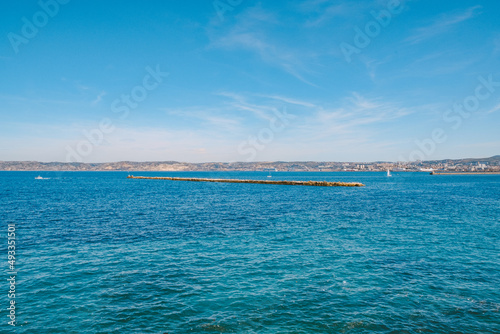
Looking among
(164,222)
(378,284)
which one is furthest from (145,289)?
(164,222)

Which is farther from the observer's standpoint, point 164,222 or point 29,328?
point 164,222

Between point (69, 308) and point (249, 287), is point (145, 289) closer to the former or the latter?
point (69, 308)

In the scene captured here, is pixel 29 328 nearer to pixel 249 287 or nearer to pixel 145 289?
pixel 145 289

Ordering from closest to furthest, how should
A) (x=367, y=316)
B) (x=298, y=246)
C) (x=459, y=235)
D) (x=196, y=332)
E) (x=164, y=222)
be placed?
(x=196, y=332) → (x=367, y=316) → (x=298, y=246) → (x=459, y=235) → (x=164, y=222)

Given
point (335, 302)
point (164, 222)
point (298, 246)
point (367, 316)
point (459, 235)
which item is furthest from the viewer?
point (164, 222)

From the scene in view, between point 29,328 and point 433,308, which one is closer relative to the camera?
point 29,328

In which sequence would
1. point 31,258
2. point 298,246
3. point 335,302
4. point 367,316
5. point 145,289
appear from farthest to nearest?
1. point 298,246
2. point 31,258
3. point 145,289
4. point 335,302
5. point 367,316

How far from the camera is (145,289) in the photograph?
17.8m

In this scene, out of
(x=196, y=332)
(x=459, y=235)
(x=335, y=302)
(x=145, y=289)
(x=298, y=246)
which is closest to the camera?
(x=196, y=332)

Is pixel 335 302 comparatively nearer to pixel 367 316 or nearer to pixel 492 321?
pixel 367 316

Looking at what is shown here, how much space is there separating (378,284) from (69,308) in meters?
17.6

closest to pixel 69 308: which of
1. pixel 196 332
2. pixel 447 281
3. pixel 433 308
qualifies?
pixel 196 332

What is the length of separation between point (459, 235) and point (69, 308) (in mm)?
35621

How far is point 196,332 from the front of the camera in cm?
1334
